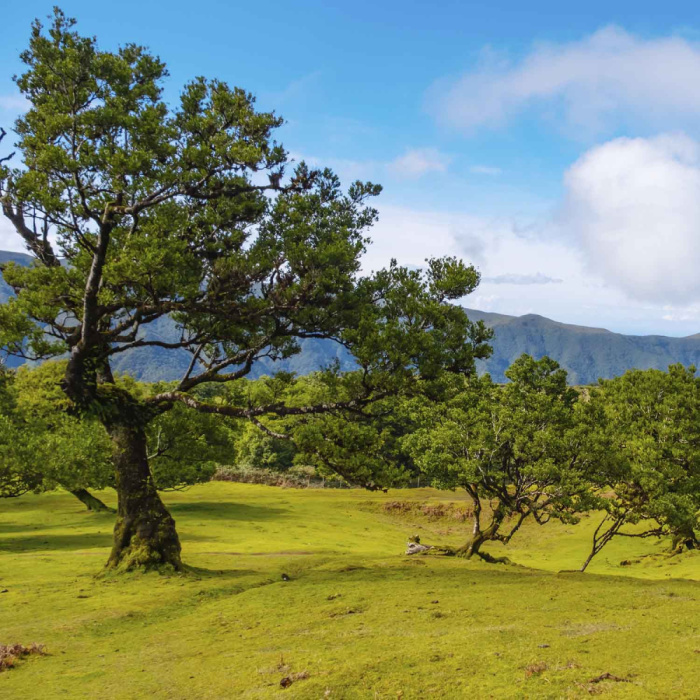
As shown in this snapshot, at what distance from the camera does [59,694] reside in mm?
10188

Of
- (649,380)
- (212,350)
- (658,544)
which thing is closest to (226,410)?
(212,350)

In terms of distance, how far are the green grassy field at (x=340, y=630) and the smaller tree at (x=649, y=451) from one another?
6.96m

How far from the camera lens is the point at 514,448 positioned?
26.9 meters

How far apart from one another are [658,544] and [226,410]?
43.5 m

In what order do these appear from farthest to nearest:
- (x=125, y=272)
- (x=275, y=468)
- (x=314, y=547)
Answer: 1. (x=275, y=468)
2. (x=314, y=547)
3. (x=125, y=272)

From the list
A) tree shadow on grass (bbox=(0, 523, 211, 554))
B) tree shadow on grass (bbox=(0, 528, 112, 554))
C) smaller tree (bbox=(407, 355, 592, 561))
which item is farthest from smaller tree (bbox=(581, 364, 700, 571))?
tree shadow on grass (bbox=(0, 528, 112, 554))

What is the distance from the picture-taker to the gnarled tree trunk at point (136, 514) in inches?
876

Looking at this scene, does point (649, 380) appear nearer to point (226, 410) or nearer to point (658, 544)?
point (658, 544)

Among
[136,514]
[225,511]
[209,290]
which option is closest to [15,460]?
[136,514]

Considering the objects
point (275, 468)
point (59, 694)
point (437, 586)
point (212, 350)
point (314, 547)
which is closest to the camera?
point (59, 694)

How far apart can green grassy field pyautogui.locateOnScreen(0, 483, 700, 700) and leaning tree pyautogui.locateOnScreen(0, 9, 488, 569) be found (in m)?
4.65

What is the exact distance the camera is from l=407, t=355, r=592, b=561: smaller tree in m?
26.2

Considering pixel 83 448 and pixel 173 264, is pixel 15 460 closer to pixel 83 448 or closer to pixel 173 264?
pixel 83 448

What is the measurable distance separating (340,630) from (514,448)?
1574 centimetres
